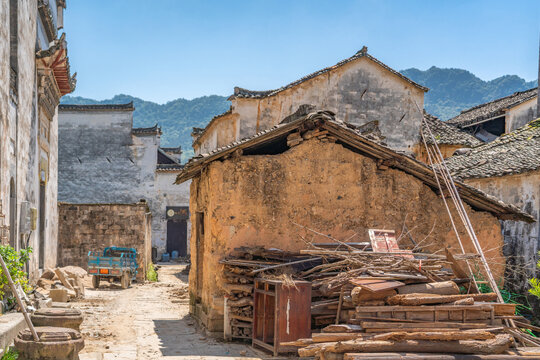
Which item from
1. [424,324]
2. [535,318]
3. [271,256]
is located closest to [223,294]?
[271,256]

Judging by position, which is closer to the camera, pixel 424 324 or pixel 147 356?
pixel 424 324

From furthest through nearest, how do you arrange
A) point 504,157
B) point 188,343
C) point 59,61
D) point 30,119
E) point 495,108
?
point 495,108
point 59,61
point 504,157
point 30,119
point 188,343

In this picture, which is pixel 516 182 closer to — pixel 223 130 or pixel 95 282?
pixel 223 130

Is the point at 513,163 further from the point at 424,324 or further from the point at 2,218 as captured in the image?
the point at 2,218

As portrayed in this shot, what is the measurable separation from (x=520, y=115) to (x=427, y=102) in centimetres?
10656

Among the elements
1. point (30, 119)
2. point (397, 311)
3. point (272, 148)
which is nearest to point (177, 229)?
point (30, 119)

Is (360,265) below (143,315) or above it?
above

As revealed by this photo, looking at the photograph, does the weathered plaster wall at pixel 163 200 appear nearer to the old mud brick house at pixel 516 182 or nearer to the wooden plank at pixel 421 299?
the old mud brick house at pixel 516 182

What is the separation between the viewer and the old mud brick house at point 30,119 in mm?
10953

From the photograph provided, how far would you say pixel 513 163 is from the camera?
1323 cm

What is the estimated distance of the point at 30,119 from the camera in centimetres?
1395

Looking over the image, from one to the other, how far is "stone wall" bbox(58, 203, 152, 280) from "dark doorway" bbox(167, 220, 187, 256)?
600 inches

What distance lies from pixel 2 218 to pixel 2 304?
1908 mm

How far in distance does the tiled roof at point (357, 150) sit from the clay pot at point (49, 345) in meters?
3.81
